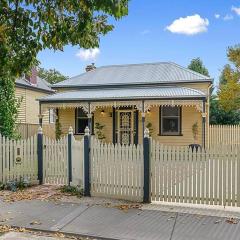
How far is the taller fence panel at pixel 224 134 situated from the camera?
78.9 ft

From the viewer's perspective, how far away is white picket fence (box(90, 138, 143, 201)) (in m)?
8.90

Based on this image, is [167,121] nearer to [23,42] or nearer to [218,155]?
[218,155]

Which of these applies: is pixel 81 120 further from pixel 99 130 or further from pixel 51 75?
pixel 51 75

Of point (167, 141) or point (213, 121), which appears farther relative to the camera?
point (213, 121)

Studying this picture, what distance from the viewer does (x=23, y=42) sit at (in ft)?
22.5

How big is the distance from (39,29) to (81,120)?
1707 cm

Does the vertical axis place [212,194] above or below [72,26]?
below

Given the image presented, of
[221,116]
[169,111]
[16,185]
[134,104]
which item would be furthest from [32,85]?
[16,185]

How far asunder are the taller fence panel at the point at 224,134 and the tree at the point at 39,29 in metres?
18.2

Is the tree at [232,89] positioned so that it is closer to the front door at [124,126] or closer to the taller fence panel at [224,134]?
the taller fence panel at [224,134]

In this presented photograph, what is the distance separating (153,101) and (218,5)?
5.72 meters

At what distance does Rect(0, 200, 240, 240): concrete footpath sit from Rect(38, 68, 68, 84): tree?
2085 inches

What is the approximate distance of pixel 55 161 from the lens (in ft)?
34.6

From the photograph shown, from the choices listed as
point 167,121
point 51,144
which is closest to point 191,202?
point 51,144
